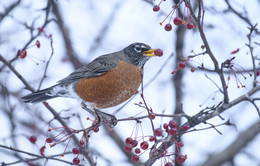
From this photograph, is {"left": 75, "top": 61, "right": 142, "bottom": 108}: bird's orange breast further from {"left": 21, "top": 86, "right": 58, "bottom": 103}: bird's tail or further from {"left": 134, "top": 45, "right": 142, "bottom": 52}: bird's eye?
{"left": 21, "top": 86, "right": 58, "bottom": 103}: bird's tail

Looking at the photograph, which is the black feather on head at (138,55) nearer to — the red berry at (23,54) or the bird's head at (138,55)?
the bird's head at (138,55)

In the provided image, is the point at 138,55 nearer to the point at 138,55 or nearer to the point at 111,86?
the point at 138,55

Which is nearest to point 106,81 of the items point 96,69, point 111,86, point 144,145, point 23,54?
point 111,86

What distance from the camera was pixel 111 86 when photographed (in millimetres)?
4398

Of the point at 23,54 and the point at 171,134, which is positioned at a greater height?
the point at 23,54

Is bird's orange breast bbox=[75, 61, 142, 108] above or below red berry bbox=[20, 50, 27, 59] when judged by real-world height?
below

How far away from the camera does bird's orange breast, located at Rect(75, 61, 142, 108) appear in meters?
4.39

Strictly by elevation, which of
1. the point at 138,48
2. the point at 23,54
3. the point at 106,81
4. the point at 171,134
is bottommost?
the point at 171,134

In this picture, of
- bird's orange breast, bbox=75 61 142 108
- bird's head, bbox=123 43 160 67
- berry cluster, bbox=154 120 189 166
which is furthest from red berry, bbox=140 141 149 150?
bird's head, bbox=123 43 160 67

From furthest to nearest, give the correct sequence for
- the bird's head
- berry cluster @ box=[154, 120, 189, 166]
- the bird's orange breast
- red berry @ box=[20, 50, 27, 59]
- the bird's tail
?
1. the bird's head
2. the bird's tail
3. the bird's orange breast
4. red berry @ box=[20, 50, 27, 59]
5. berry cluster @ box=[154, 120, 189, 166]

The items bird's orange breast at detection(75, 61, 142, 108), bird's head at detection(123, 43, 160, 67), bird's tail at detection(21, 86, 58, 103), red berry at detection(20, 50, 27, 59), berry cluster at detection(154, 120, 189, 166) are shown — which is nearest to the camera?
berry cluster at detection(154, 120, 189, 166)

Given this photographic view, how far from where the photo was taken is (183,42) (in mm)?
5043

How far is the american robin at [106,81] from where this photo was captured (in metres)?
4.42

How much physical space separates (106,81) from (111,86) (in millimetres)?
118
